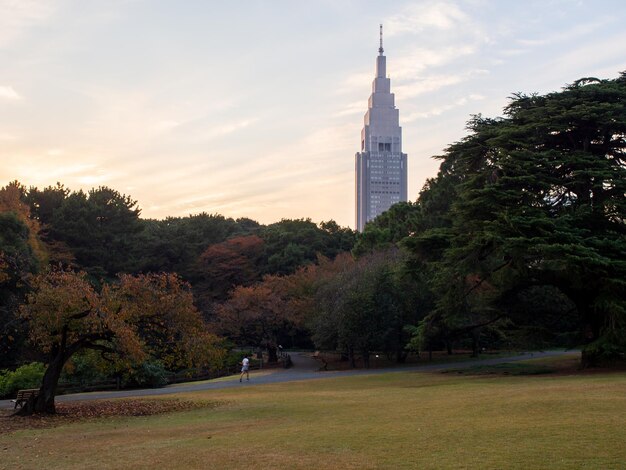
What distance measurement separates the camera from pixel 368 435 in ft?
38.8

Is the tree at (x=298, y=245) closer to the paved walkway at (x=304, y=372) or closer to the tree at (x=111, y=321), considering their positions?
the paved walkway at (x=304, y=372)

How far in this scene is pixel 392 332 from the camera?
3997 centimetres

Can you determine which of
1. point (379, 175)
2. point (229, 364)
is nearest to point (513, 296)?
point (229, 364)

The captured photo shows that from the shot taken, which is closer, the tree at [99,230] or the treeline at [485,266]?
the treeline at [485,266]

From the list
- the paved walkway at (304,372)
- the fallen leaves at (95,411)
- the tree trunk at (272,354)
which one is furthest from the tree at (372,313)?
the fallen leaves at (95,411)

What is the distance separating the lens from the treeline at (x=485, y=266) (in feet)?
85.7

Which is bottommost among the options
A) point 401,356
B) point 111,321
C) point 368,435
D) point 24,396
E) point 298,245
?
point 401,356

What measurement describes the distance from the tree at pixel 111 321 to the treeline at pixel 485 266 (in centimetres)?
19

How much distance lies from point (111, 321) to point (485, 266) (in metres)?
18.5

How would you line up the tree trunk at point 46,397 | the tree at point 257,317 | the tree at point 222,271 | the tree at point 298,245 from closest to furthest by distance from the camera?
1. the tree trunk at point 46,397
2. the tree at point 257,317
3. the tree at point 222,271
4. the tree at point 298,245

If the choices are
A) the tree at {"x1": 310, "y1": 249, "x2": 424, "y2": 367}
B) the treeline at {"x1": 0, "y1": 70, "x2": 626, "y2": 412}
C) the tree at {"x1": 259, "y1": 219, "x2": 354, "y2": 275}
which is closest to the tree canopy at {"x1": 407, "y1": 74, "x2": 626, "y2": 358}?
the treeline at {"x1": 0, "y1": 70, "x2": 626, "y2": 412}

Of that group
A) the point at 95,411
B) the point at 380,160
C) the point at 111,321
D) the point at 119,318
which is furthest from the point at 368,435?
the point at 380,160

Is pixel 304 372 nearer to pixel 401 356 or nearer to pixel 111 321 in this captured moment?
pixel 401 356

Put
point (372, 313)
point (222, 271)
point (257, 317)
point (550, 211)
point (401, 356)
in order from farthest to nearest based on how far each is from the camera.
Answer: point (222, 271), point (257, 317), point (401, 356), point (372, 313), point (550, 211)
